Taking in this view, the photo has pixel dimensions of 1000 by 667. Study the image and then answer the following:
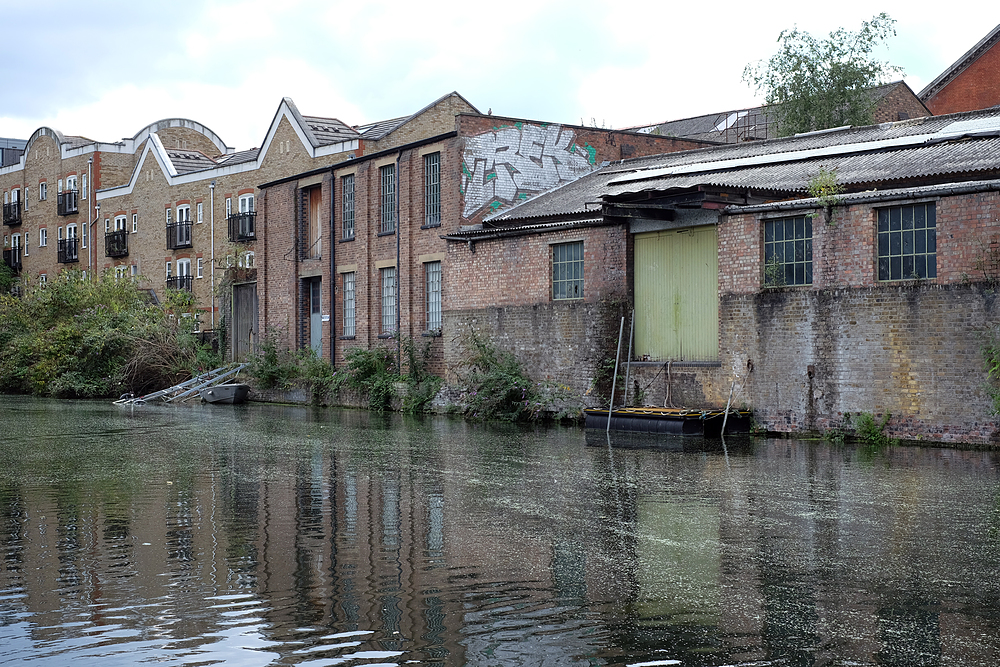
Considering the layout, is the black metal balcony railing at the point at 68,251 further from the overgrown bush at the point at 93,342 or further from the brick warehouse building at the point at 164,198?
the overgrown bush at the point at 93,342

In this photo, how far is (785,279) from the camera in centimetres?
1939

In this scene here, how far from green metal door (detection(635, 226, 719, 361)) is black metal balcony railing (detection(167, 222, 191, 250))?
30.1 metres

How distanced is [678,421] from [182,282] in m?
33.9

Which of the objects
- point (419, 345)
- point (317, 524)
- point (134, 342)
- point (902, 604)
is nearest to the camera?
point (902, 604)

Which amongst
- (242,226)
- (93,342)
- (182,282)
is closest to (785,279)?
(93,342)

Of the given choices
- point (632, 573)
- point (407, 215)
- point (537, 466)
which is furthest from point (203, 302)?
point (632, 573)

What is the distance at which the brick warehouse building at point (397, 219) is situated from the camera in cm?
2823

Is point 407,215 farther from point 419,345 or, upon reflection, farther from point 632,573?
point 632,573

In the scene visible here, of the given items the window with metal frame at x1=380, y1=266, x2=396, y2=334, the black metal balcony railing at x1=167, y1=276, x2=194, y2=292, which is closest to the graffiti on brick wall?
the window with metal frame at x1=380, y1=266, x2=396, y2=334

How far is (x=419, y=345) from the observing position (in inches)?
1139

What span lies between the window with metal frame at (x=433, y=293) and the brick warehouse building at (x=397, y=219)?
0.03 meters

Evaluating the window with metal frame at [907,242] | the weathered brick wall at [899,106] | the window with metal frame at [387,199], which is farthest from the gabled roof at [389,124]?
the window with metal frame at [907,242]

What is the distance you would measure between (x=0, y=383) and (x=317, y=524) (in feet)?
111

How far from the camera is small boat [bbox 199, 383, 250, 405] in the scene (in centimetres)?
3194
